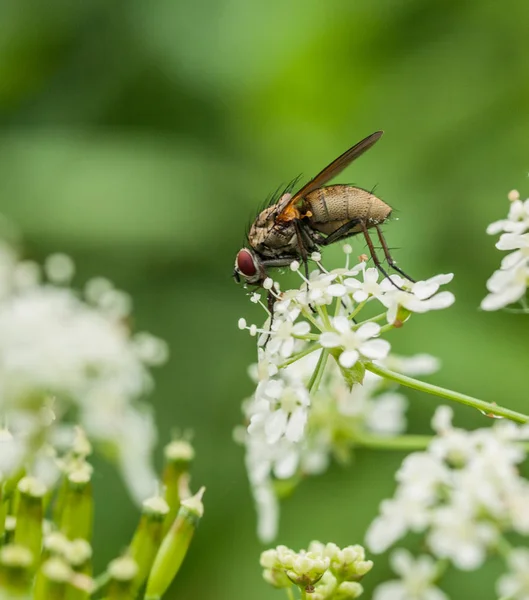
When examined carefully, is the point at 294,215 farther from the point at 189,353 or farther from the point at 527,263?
the point at 189,353

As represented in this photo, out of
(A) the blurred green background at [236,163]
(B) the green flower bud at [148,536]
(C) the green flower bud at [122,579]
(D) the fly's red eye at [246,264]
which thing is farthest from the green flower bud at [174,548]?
(A) the blurred green background at [236,163]

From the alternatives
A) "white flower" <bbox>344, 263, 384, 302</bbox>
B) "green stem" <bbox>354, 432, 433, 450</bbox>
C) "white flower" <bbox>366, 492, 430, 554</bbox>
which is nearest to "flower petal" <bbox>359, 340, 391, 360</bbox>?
"white flower" <bbox>344, 263, 384, 302</bbox>

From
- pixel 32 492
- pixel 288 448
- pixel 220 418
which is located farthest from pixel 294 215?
pixel 220 418

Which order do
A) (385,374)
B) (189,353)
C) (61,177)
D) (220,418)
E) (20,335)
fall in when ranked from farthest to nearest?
(61,177), (189,353), (220,418), (20,335), (385,374)

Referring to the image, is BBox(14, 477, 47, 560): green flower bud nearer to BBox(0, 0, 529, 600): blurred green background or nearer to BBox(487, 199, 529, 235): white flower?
BBox(487, 199, 529, 235): white flower

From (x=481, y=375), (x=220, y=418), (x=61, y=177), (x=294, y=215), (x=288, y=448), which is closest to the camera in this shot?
(x=288, y=448)

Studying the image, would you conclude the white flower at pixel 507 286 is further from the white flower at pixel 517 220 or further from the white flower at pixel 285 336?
the white flower at pixel 285 336
